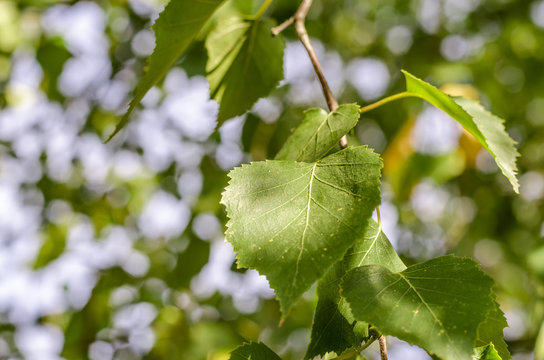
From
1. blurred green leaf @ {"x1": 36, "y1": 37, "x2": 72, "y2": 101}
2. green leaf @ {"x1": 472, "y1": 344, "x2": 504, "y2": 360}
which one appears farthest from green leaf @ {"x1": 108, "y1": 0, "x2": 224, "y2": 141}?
blurred green leaf @ {"x1": 36, "y1": 37, "x2": 72, "y2": 101}

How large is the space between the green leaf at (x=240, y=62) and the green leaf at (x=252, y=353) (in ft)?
1.18

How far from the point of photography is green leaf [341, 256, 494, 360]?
414 mm

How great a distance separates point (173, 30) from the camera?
0.70 meters

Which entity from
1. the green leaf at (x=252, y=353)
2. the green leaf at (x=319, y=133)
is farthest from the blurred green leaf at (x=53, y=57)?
the green leaf at (x=252, y=353)

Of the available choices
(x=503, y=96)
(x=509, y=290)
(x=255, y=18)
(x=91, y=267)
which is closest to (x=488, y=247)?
(x=509, y=290)

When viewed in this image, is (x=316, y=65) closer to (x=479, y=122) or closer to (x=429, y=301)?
(x=479, y=122)

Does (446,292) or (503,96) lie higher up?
(446,292)

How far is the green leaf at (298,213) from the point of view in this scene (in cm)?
43

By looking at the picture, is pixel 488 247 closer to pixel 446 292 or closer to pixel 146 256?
pixel 146 256

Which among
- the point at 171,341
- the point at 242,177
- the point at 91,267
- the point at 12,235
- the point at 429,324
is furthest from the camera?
the point at 12,235

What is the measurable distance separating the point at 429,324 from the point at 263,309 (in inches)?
67.9

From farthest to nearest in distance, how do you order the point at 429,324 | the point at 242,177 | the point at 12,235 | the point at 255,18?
1. the point at 12,235
2. the point at 255,18
3. the point at 242,177
4. the point at 429,324

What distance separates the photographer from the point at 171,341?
2072 millimetres

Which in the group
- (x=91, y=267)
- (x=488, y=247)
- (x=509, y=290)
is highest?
(x=91, y=267)
